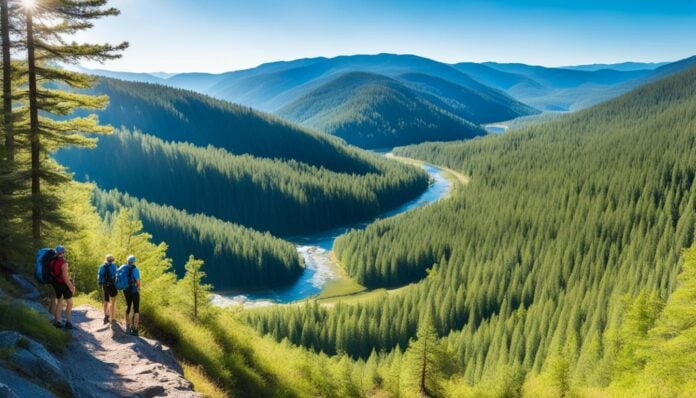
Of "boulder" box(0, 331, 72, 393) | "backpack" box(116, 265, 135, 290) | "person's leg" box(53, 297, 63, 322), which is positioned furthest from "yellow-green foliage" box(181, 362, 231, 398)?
"boulder" box(0, 331, 72, 393)

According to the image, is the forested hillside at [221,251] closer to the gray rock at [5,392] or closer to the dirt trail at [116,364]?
the dirt trail at [116,364]

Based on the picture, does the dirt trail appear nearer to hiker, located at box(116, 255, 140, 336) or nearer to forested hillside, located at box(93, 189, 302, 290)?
hiker, located at box(116, 255, 140, 336)

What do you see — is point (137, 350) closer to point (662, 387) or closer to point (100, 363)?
point (100, 363)

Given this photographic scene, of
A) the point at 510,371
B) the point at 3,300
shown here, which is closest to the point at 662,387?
the point at 510,371

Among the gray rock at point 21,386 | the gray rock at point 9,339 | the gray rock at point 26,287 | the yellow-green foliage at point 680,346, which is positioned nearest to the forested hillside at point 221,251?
the gray rock at point 26,287

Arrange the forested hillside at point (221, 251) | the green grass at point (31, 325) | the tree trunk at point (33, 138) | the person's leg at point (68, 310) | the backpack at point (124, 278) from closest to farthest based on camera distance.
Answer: the green grass at point (31, 325) < the person's leg at point (68, 310) < the backpack at point (124, 278) < the tree trunk at point (33, 138) < the forested hillside at point (221, 251)

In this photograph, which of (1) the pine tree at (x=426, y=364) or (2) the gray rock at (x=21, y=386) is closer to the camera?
(2) the gray rock at (x=21, y=386)

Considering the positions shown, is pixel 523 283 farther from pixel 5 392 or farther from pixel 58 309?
pixel 5 392
